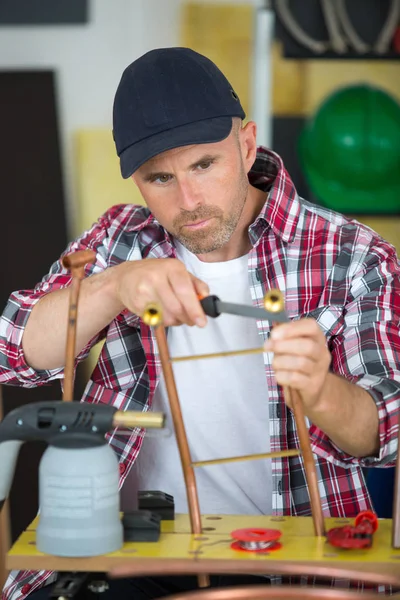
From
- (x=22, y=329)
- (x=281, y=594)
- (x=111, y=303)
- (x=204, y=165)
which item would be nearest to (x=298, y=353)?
(x=281, y=594)

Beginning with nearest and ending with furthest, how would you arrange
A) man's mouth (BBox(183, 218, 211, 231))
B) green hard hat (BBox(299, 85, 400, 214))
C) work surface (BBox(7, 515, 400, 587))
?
work surface (BBox(7, 515, 400, 587)), man's mouth (BBox(183, 218, 211, 231)), green hard hat (BBox(299, 85, 400, 214))

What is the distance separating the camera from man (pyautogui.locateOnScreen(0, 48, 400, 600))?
1.71 metres

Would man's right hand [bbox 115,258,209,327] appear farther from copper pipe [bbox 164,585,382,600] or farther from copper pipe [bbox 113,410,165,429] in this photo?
copper pipe [bbox 164,585,382,600]

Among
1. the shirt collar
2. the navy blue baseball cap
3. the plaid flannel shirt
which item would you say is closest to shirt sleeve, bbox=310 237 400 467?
the plaid flannel shirt

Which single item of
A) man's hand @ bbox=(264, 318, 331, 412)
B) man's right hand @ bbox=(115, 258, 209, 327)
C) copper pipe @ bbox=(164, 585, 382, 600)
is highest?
man's right hand @ bbox=(115, 258, 209, 327)

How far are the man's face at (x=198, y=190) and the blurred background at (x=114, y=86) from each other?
145cm

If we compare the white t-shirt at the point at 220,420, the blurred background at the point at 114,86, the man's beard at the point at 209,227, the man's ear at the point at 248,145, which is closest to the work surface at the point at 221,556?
the white t-shirt at the point at 220,420

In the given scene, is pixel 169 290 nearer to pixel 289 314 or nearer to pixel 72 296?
pixel 72 296

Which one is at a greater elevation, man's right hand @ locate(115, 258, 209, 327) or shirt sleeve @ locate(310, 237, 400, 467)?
man's right hand @ locate(115, 258, 209, 327)

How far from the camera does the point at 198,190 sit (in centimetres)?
177

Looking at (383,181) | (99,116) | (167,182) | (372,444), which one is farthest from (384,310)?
(99,116)

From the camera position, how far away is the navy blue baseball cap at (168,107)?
67.3 inches

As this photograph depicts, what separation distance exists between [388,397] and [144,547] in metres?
0.48

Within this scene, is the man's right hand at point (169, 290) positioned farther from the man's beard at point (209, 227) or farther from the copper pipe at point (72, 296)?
the man's beard at point (209, 227)
